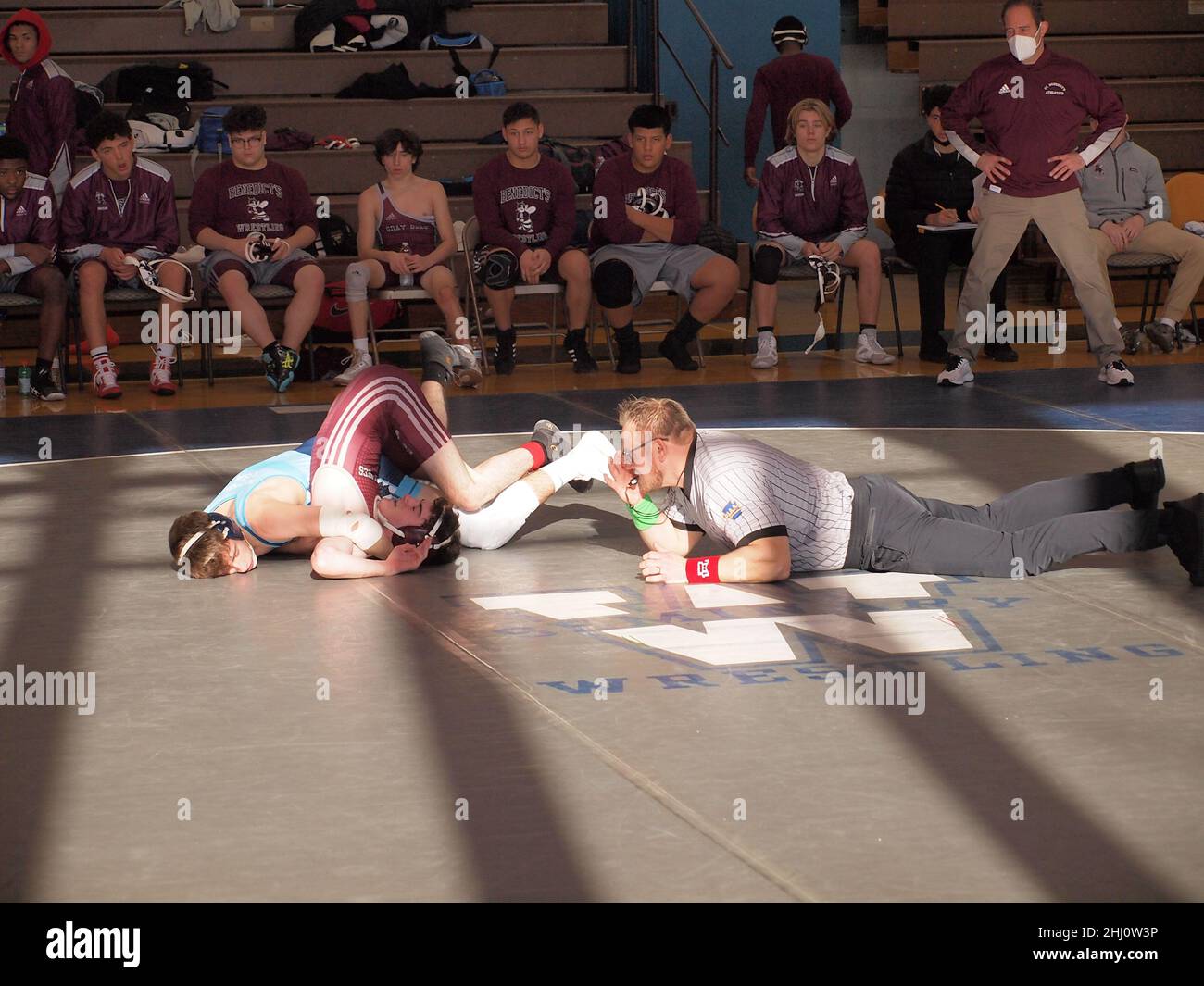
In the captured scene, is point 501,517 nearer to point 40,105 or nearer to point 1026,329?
point 40,105

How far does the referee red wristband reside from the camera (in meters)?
4.47

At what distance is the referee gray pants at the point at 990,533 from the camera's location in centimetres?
459

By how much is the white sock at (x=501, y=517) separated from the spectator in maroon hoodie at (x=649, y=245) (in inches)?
156

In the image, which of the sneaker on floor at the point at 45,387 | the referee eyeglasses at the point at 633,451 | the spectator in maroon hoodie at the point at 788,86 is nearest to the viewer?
the referee eyeglasses at the point at 633,451

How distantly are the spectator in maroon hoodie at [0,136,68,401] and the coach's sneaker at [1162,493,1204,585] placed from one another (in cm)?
587

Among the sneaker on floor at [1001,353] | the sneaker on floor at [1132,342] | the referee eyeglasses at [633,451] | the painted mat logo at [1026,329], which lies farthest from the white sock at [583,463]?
the sneaker on floor at [1132,342]

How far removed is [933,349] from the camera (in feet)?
30.3

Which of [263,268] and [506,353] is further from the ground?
[263,268]

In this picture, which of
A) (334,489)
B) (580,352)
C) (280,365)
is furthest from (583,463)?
(580,352)

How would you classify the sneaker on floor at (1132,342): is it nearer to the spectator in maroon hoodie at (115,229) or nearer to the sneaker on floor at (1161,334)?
the sneaker on floor at (1161,334)

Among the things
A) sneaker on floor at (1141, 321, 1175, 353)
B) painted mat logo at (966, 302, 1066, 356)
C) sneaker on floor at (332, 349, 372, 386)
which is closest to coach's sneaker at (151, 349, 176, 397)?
sneaker on floor at (332, 349, 372, 386)

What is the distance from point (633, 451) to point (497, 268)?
15.7 feet

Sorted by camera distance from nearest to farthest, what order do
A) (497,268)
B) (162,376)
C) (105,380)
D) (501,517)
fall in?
(501,517)
(105,380)
(162,376)
(497,268)
